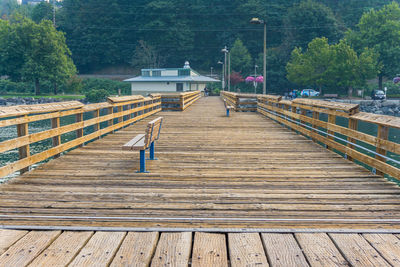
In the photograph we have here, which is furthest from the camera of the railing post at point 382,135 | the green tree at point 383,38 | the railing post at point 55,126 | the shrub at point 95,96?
the green tree at point 383,38

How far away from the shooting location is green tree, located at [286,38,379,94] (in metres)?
59.5

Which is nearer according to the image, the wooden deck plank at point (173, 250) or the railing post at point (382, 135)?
the wooden deck plank at point (173, 250)

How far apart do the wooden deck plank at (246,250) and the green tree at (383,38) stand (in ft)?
217

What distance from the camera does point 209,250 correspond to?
351 centimetres

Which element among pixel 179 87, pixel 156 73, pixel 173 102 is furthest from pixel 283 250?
pixel 156 73

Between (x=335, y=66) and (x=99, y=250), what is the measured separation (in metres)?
62.6

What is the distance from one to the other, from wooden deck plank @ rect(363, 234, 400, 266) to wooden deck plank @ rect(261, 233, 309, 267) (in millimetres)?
730

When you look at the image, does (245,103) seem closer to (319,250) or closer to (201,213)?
(201,213)

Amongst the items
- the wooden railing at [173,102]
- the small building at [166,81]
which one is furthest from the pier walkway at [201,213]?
the small building at [166,81]

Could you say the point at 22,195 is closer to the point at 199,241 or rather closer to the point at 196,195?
the point at 196,195

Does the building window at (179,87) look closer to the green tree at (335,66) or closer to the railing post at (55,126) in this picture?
the green tree at (335,66)

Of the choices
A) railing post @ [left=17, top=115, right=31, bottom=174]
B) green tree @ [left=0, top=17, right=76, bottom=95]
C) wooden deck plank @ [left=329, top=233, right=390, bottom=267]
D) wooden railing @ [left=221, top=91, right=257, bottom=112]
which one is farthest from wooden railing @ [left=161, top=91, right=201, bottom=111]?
green tree @ [left=0, top=17, right=76, bottom=95]

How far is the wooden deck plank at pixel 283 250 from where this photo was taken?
3.30 m

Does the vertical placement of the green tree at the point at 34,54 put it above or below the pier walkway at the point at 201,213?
above
